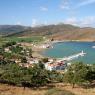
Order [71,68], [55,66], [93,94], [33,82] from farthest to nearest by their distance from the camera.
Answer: [55,66]
[71,68]
[33,82]
[93,94]

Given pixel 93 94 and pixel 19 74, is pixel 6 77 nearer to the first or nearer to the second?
pixel 19 74

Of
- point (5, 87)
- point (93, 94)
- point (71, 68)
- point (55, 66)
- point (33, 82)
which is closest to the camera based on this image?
point (93, 94)

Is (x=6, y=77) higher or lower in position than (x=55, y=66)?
higher

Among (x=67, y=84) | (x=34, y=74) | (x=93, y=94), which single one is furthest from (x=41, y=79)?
(x=93, y=94)

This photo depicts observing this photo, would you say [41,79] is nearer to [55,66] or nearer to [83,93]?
[83,93]

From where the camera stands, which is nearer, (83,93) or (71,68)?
(83,93)

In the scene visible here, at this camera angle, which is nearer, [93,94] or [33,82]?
[93,94]

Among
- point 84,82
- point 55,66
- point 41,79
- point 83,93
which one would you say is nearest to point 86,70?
point 84,82

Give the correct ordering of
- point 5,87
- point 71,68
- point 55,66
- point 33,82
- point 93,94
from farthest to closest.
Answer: point 55,66, point 71,68, point 33,82, point 5,87, point 93,94

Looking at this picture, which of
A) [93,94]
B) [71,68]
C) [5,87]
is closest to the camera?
[93,94]
